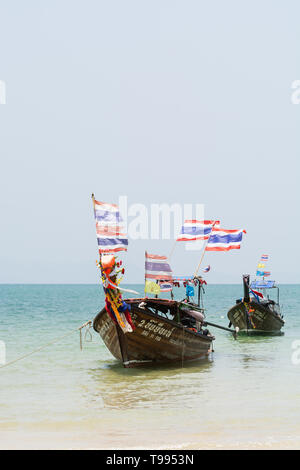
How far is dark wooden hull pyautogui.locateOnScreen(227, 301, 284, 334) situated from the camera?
32.8m

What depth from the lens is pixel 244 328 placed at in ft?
111

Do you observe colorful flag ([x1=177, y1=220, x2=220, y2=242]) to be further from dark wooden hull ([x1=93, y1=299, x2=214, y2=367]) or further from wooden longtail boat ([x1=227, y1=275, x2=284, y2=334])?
wooden longtail boat ([x1=227, y1=275, x2=284, y2=334])

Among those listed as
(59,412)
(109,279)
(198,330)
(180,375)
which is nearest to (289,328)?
(198,330)

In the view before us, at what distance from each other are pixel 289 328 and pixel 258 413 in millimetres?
29221

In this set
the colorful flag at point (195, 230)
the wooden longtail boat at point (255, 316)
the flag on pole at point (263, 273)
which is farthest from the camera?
the flag on pole at point (263, 273)

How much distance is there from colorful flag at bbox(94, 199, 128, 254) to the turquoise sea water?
4.22 m

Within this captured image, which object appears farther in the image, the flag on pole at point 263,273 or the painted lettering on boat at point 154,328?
the flag on pole at point 263,273

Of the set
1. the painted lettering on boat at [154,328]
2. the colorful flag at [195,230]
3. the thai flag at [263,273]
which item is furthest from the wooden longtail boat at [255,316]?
the painted lettering on boat at [154,328]

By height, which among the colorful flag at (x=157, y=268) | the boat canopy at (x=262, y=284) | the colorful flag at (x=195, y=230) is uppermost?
the colorful flag at (x=195, y=230)

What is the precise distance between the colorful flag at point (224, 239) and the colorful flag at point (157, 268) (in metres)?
5.06

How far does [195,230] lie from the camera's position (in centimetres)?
2195

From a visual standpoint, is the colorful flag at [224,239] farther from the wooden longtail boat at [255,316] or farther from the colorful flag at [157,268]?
the wooden longtail boat at [255,316]

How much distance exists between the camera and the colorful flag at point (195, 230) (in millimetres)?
21922
